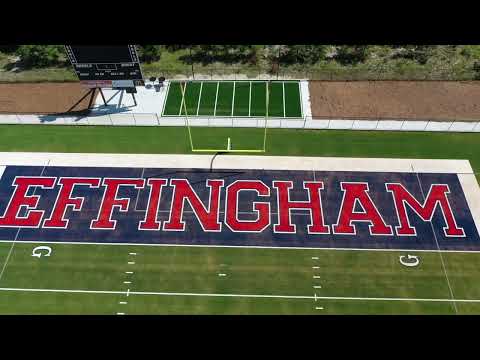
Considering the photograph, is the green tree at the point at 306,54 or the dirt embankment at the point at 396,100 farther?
the green tree at the point at 306,54

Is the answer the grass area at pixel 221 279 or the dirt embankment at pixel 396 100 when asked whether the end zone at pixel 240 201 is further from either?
the dirt embankment at pixel 396 100

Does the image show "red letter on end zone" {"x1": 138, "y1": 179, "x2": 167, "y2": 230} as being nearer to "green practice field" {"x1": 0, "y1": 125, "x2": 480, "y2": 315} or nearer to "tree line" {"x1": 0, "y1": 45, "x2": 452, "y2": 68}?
"green practice field" {"x1": 0, "y1": 125, "x2": 480, "y2": 315}

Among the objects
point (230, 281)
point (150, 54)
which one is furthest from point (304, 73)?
point (230, 281)

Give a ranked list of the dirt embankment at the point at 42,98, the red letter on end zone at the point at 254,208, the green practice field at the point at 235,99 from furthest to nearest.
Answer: the dirt embankment at the point at 42,98, the green practice field at the point at 235,99, the red letter on end zone at the point at 254,208

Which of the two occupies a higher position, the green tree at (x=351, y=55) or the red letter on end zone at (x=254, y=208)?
the green tree at (x=351, y=55)

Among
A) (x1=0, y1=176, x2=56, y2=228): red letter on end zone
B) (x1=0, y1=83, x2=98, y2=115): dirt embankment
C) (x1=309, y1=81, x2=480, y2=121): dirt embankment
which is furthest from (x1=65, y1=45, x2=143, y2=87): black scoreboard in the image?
(x1=309, y1=81, x2=480, y2=121): dirt embankment

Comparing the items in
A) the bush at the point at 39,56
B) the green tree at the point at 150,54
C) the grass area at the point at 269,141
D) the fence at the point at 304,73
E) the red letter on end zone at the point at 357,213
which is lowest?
the red letter on end zone at the point at 357,213

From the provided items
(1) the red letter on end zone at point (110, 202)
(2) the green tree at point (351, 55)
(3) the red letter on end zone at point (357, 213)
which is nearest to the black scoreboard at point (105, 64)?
(1) the red letter on end zone at point (110, 202)
